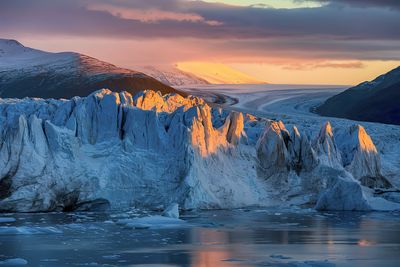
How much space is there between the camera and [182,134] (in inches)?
1077

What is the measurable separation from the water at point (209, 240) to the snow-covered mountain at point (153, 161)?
3.49 ft

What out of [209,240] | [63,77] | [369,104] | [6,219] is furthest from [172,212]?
[63,77]

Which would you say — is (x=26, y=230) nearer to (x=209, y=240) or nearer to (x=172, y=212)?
(x=209, y=240)

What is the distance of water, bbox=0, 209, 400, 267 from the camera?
56.5ft

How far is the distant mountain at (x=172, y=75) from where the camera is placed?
11675 cm

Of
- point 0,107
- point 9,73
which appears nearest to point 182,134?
point 0,107

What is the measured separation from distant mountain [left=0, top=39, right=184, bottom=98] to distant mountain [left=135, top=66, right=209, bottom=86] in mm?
28335

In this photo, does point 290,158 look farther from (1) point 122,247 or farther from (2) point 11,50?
(2) point 11,50

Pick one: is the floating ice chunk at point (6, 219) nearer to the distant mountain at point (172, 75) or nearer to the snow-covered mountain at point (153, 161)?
the snow-covered mountain at point (153, 161)

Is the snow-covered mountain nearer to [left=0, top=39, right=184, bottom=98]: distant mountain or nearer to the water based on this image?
the water

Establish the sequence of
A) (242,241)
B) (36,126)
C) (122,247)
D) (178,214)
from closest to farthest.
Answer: (122,247) → (242,241) → (178,214) → (36,126)

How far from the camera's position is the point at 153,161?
27094 millimetres

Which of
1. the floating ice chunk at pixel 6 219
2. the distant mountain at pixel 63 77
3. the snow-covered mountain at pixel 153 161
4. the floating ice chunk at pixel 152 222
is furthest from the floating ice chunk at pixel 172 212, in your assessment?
the distant mountain at pixel 63 77

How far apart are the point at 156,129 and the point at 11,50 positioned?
71.3 metres
